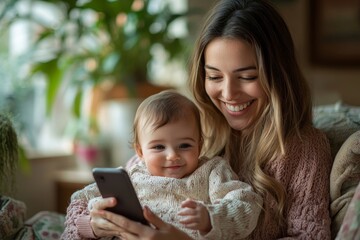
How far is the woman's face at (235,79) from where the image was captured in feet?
5.12

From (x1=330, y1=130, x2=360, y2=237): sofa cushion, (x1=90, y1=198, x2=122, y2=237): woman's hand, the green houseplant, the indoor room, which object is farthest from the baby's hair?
the green houseplant

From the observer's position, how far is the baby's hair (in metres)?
1.48

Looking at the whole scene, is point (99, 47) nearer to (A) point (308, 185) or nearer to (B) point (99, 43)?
(B) point (99, 43)

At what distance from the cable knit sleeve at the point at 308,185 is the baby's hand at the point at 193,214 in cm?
29

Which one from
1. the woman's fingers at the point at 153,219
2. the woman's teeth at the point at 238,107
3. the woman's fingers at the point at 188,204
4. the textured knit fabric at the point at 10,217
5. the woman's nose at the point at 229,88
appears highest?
the woman's nose at the point at 229,88

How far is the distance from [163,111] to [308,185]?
1.38 ft

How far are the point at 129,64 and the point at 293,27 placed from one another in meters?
1.61

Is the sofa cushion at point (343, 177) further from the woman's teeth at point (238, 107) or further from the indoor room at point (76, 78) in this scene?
the indoor room at point (76, 78)

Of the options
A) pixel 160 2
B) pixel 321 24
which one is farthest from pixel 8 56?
pixel 321 24

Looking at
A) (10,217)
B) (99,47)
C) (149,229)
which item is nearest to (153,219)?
(149,229)

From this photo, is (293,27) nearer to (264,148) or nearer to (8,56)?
(8,56)

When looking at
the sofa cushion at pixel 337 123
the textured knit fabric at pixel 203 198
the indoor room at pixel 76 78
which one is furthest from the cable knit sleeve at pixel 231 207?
the indoor room at pixel 76 78

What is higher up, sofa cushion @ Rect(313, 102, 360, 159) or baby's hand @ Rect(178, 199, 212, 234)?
sofa cushion @ Rect(313, 102, 360, 159)

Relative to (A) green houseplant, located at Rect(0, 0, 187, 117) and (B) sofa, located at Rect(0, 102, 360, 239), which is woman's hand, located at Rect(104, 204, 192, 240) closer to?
(B) sofa, located at Rect(0, 102, 360, 239)
